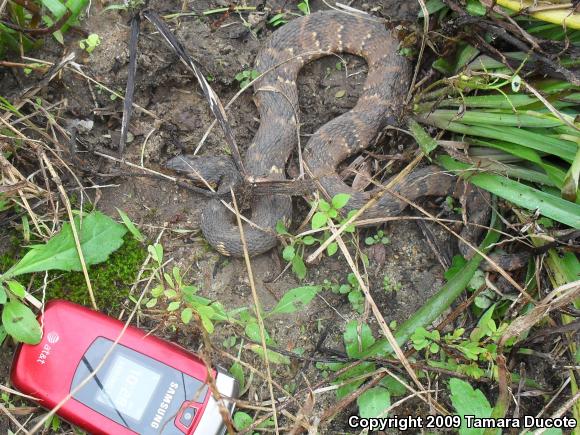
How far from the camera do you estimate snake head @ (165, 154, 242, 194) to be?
3.59m

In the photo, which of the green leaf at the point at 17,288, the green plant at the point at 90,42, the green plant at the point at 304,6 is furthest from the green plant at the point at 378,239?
the green plant at the point at 90,42

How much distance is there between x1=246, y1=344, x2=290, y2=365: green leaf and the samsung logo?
46 cm

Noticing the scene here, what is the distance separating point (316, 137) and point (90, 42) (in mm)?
1636

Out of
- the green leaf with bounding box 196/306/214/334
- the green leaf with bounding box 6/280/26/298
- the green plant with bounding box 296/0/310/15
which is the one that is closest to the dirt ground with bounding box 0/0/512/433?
the green plant with bounding box 296/0/310/15

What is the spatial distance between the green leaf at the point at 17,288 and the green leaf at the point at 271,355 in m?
1.29

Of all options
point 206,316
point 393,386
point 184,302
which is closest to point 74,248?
point 184,302

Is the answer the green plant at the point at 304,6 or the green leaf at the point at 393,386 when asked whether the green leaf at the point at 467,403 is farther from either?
the green plant at the point at 304,6

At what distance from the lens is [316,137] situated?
3.69 metres

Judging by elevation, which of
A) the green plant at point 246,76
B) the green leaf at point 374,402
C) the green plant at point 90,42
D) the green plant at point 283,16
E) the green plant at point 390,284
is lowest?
the green leaf at point 374,402

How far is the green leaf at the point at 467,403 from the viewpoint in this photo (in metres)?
2.74

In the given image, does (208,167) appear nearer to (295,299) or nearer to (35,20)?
(295,299)

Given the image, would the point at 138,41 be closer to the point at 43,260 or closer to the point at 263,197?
the point at 263,197

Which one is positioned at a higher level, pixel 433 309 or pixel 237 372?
pixel 433 309

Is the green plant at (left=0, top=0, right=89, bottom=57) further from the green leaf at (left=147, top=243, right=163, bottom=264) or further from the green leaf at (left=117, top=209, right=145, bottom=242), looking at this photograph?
the green leaf at (left=147, top=243, right=163, bottom=264)
